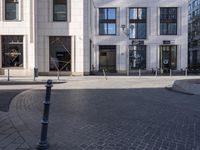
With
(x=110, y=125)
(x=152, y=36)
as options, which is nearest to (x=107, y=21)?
(x=152, y=36)

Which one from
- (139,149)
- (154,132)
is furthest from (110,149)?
(154,132)

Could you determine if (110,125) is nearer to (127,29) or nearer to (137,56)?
(127,29)

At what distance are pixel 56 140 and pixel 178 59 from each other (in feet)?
153

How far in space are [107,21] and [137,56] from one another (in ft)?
21.2

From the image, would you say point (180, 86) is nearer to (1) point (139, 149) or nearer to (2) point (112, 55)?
(1) point (139, 149)

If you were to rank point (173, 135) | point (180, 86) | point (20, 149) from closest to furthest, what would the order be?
point (20, 149) → point (173, 135) → point (180, 86)

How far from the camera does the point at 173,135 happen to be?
7.50 m

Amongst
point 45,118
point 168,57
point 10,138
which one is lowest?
point 10,138

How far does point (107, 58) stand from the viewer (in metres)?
53.0

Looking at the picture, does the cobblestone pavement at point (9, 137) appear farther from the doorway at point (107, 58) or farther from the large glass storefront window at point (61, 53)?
the doorway at point (107, 58)

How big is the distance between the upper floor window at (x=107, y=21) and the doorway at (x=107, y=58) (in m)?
2.24

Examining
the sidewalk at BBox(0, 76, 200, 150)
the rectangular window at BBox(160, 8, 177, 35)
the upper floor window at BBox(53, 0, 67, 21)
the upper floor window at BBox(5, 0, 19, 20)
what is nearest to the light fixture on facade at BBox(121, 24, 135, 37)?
the rectangular window at BBox(160, 8, 177, 35)

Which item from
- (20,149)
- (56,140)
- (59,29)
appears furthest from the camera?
(59,29)

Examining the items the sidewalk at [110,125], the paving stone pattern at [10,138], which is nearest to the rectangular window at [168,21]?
the sidewalk at [110,125]
